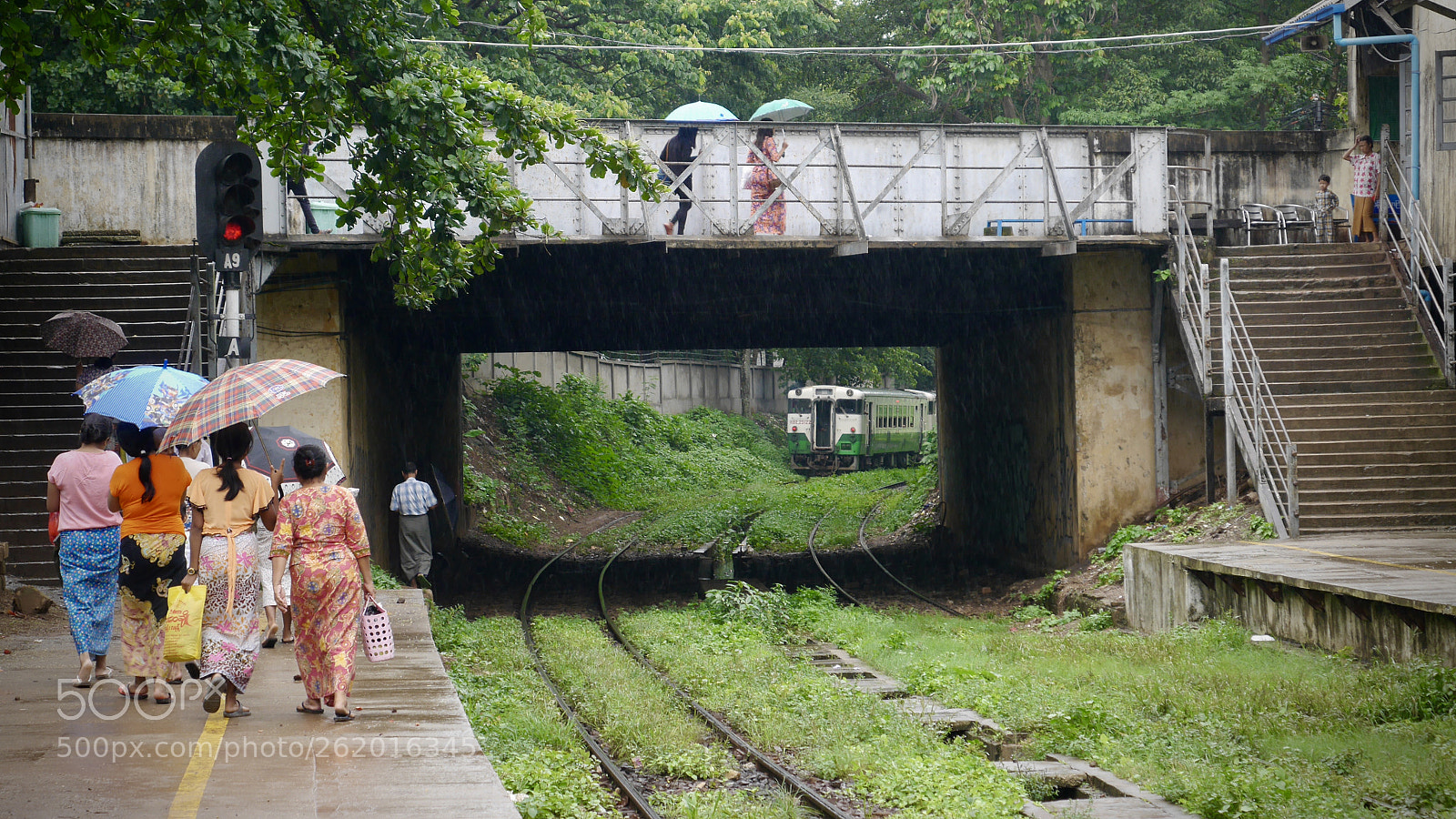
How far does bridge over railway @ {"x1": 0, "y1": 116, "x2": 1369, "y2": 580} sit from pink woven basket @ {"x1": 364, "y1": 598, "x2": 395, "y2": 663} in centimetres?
775

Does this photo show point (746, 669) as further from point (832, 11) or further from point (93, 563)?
point (832, 11)

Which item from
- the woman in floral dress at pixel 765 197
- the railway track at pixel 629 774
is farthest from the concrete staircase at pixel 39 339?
the woman in floral dress at pixel 765 197

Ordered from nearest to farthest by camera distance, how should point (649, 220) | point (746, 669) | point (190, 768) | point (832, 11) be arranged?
point (190, 768), point (746, 669), point (649, 220), point (832, 11)

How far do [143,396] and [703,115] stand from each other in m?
10.2

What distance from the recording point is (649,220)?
16.2 metres

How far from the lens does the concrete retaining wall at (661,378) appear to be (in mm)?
38656

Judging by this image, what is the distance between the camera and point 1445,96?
1573 centimetres

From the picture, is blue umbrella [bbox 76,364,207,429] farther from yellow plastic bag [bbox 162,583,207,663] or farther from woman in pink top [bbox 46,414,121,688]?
yellow plastic bag [bbox 162,583,207,663]

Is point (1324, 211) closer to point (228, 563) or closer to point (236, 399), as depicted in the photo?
point (236, 399)

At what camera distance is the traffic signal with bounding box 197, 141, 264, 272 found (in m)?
8.77

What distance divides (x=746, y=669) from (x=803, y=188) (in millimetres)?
7813

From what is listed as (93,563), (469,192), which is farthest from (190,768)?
(469,192)

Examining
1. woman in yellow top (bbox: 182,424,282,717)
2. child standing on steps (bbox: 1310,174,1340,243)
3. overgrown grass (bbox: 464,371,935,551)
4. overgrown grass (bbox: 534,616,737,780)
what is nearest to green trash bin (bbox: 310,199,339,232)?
overgrown grass (bbox: 534,616,737,780)

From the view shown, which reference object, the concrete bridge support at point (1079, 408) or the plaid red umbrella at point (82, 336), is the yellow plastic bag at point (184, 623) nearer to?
the plaid red umbrella at point (82, 336)
